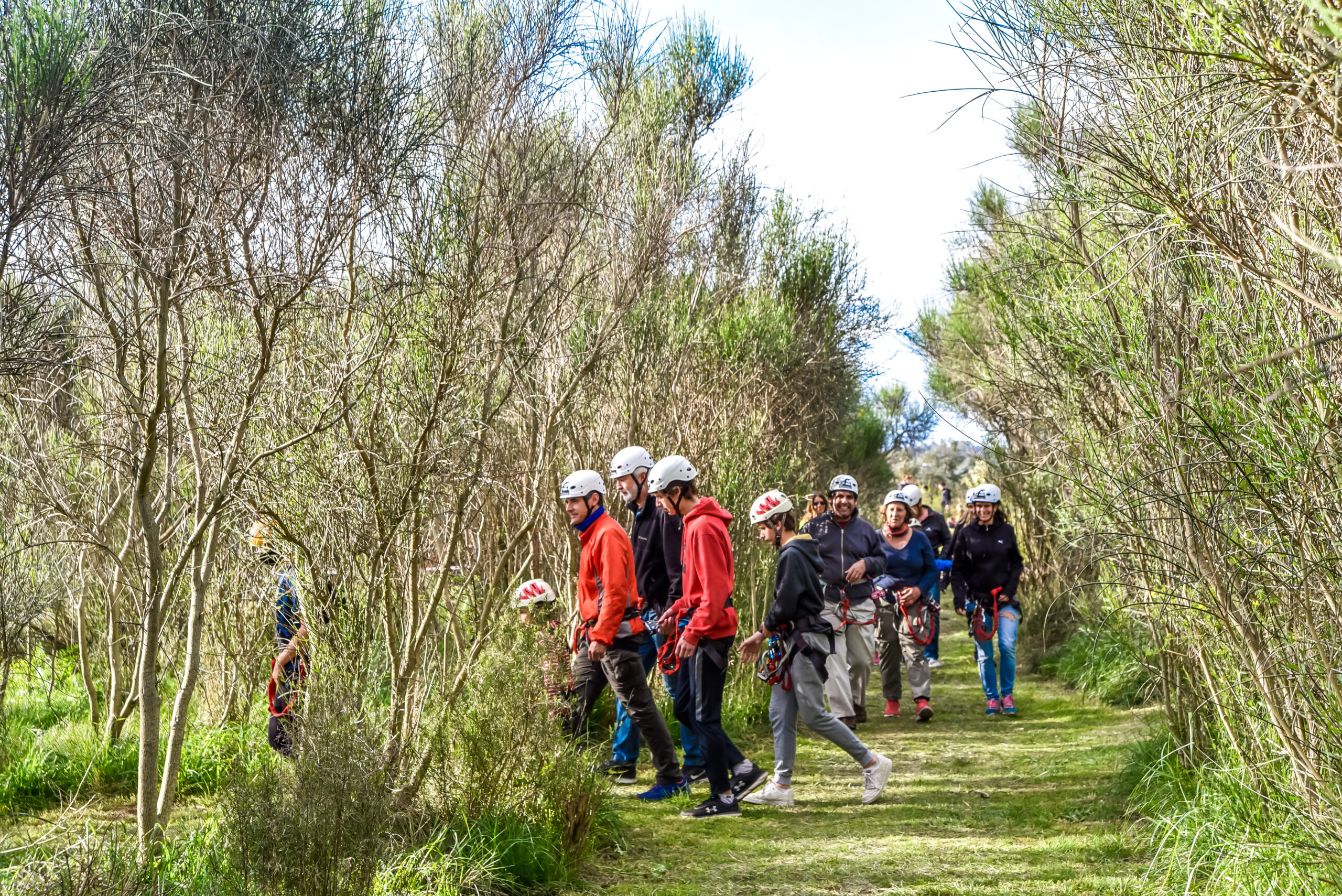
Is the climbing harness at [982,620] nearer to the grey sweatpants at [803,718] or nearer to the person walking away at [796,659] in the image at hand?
the person walking away at [796,659]

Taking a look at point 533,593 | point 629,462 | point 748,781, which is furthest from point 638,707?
point 629,462

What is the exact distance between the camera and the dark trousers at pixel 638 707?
21.9ft

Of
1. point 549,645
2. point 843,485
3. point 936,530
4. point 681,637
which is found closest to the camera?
point 549,645

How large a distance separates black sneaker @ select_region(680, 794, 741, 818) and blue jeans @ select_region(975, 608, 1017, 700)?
3813 mm

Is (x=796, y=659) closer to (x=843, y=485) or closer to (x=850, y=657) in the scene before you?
(x=843, y=485)

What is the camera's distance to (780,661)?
6617 millimetres

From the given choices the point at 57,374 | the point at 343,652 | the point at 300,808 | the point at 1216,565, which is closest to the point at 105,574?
the point at 57,374

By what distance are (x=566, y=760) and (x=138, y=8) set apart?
3697 mm

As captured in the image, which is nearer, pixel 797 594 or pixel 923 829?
pixel 923 829

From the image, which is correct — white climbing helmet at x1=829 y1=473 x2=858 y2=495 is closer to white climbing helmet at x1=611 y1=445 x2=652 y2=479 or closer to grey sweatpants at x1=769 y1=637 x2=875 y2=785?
white climbing helmet at x1=611 y1=445 x2=652 y2=479

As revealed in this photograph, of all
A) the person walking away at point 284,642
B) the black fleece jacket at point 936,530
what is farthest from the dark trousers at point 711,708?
the black fleece jacket at point 936,530

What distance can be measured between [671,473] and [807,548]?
0.94 metres

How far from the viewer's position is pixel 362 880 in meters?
3.96

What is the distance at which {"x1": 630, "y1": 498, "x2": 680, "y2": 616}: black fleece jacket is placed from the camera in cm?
Result: 723
